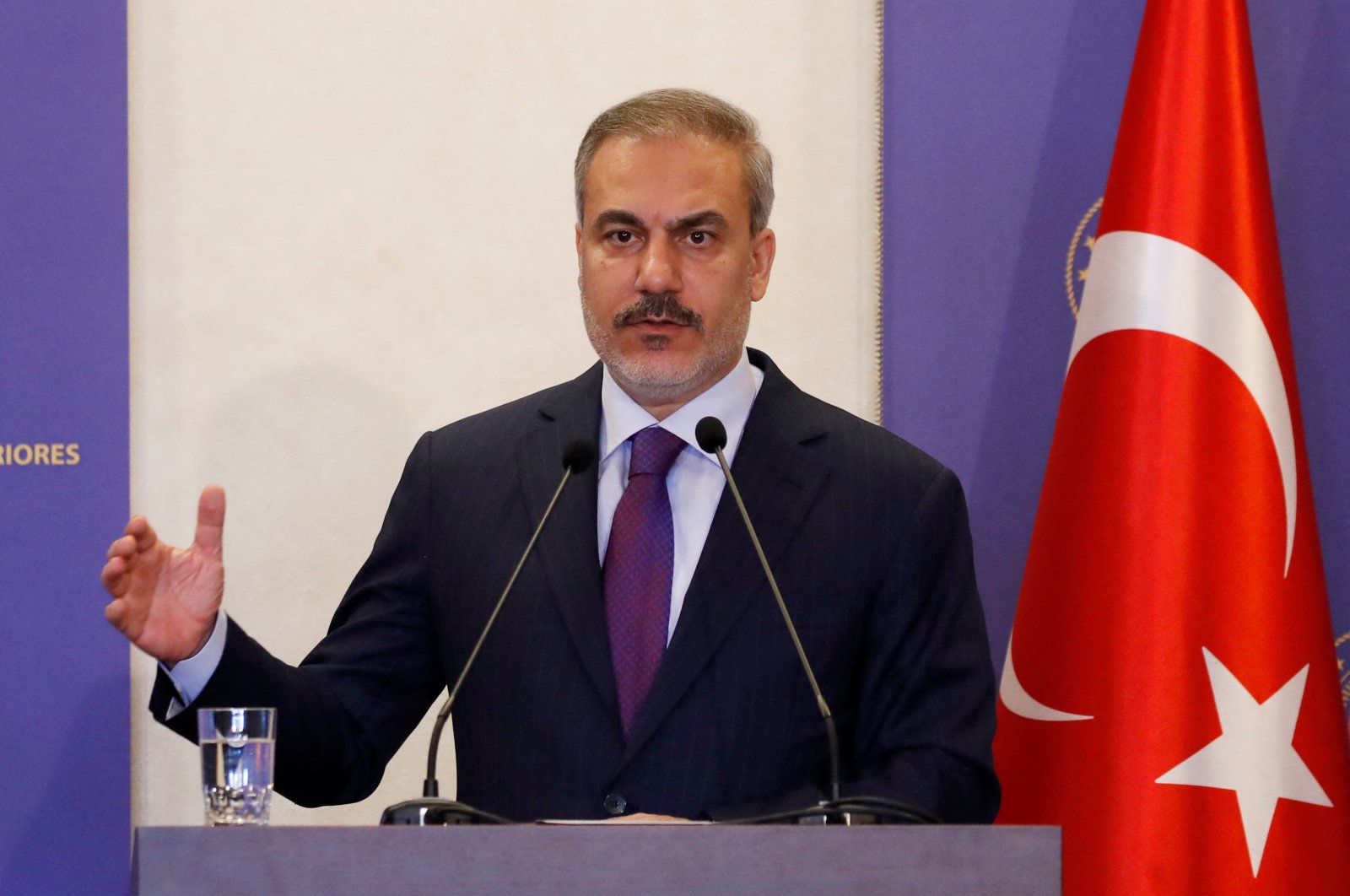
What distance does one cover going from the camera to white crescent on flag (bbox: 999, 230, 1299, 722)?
8.95ft

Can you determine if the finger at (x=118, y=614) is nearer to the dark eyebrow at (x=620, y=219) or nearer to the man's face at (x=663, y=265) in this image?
the man's face at (x=663, y=265)

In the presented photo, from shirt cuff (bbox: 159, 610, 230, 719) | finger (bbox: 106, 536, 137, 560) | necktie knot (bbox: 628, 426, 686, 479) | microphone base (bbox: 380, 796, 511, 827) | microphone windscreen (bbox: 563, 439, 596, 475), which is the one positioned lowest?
microphone base (bbox: 380, 796, 511, 827)

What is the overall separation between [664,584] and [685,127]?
0.75m

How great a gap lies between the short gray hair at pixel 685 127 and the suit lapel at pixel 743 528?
319 millimetres

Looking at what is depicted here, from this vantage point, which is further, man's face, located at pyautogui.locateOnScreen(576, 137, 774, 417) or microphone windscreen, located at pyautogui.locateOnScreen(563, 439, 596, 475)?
man's face, located at pyautogui.locateOnScreen(576, 137, 774, 417)

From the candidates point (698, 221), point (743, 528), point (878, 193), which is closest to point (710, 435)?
point (743, 528)

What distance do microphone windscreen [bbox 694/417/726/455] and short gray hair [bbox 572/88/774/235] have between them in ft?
1.95

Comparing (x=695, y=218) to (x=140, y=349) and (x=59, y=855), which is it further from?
(x=59, y=855)

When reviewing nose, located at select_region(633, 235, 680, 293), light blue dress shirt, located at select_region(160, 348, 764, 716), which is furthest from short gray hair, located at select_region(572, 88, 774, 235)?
light blue dress shirt, located at select_region(160, 348, 764, 716)

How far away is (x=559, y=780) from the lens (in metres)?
2.25

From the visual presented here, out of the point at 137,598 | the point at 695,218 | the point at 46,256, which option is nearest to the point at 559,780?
the point at 137,598

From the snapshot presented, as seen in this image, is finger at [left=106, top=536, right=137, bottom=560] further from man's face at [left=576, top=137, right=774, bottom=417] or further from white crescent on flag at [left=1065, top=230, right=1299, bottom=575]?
white crescent on flag at [left=1065, top=230, right=1299, bottom=575]

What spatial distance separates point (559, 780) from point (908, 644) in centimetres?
56

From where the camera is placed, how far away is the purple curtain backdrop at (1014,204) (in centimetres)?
313
